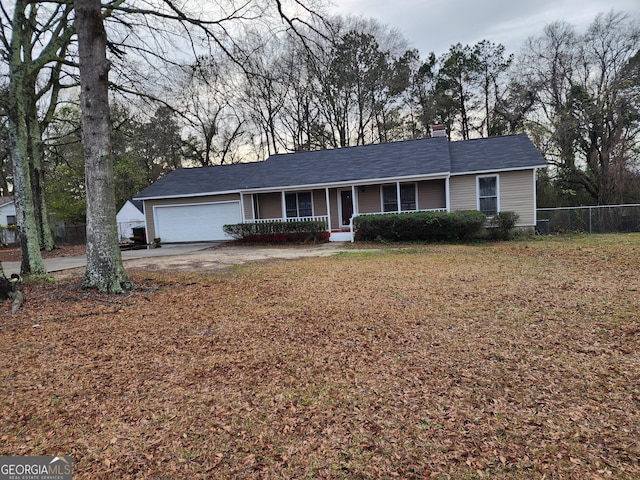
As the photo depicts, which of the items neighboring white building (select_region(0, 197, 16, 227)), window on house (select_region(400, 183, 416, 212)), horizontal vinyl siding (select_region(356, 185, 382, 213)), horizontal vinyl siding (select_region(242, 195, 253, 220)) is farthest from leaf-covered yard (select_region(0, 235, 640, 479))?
neighboring white building (select_region(0, 197, 16, 227))

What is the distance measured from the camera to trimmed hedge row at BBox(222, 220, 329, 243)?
15.6 metres

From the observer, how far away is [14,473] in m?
2.17

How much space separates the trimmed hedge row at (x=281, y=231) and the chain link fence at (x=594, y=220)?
30.3 ft

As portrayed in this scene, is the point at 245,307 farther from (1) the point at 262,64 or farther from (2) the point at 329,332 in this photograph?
(1) the point at 262,64

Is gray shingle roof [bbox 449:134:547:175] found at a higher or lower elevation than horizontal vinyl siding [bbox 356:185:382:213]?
higher

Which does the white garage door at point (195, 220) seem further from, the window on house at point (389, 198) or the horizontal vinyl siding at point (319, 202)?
the window on house at point (389, 198)

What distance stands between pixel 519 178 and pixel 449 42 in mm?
17343

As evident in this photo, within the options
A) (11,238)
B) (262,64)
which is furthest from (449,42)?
(11,238)

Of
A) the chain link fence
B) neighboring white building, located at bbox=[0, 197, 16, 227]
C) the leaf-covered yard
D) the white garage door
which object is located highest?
neighboring white building, located at bbox=[0, 197, 16, 227]

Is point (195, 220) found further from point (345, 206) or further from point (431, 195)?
point (431, 195)

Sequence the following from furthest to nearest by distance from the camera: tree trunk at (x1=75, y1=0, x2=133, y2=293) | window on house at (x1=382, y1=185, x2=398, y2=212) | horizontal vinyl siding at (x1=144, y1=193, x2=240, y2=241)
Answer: horizontal vinyl siding at (x1=144, y1=193, x2=240, y2=241)
window on house at (x1=382, y1=185, x2=398, y2=212)
tree trunk at (x1=75, y1=0, x2=133, y2=293)

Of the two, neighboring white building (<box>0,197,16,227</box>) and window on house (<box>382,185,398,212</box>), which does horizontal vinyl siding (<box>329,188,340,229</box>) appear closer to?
window on house (<box>382,185,398,212</box>)

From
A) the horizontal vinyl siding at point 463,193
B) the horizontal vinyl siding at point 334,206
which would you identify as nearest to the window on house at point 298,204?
the horizontal vinyl siding at point 334,206

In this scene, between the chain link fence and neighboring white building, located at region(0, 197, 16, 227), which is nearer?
the chain link fence
